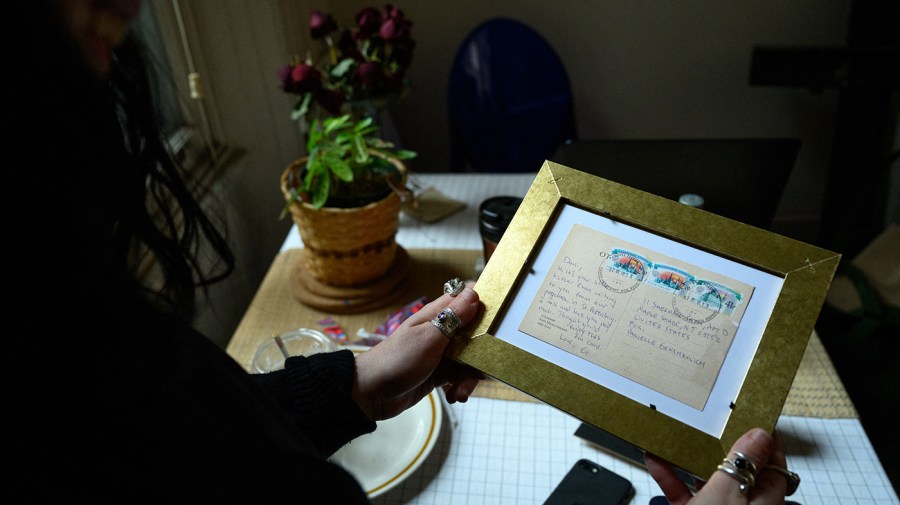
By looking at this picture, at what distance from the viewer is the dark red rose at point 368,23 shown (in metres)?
1.41

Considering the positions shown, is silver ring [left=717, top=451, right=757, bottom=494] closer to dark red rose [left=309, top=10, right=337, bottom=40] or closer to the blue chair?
dark red rose [left=309, top=10, right=337, bottom=40]

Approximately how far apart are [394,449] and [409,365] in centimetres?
18

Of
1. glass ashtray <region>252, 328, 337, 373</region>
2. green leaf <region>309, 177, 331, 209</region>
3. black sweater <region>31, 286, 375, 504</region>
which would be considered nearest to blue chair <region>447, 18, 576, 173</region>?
green leaf <region>309, 177, 331, 209</region>

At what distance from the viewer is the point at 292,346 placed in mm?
1057

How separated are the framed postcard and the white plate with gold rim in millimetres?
193

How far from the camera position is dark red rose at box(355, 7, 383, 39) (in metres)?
1.41

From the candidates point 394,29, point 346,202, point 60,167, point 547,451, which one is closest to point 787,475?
point 547,451

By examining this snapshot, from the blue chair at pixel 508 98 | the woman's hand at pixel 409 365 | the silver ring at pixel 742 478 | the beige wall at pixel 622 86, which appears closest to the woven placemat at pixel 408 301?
the woman's hand at pixel 409 365

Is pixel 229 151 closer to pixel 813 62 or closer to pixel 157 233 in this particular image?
pixel 157 233

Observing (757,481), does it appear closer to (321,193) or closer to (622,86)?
(321,193)

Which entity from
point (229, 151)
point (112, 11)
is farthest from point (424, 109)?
point (112, 11)

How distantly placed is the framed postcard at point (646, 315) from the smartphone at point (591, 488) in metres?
0.18

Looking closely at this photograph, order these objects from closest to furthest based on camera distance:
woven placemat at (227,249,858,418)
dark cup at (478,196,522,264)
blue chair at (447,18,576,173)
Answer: woven placemat at (227,249,858,418), dark cup at (478,196,522,264), blue chair at (447,18,576,173)

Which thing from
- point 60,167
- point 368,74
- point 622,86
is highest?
point 60,167
